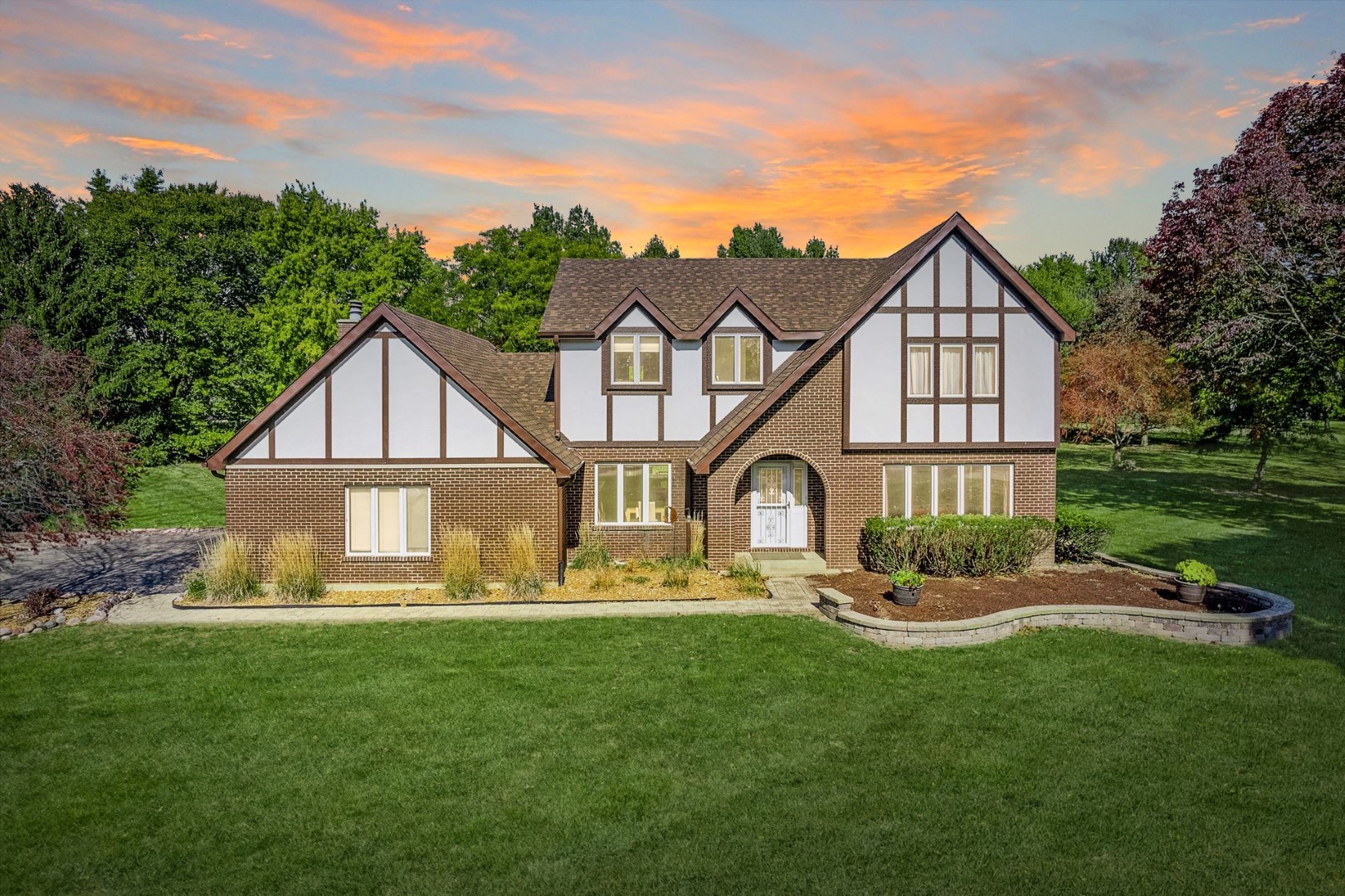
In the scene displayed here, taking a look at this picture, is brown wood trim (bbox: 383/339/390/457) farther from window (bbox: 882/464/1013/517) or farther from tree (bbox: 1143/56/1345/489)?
tree (bbox: 1143/56/1345/489)

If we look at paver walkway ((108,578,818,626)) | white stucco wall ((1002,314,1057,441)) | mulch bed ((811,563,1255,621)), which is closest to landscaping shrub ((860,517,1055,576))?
mulch bed ((811,563,1255,621))

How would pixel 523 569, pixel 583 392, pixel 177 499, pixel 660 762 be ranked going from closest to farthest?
pixel 660 762 < pixel 523 569 < pixel 583 392 < pixel 177 499

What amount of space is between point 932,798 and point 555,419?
13.6m

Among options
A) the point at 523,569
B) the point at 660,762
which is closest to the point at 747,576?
the point at 523,569

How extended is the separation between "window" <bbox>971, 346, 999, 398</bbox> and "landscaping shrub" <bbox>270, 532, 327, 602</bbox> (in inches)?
605

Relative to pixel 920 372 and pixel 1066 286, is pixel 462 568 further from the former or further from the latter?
pixel 1066 286

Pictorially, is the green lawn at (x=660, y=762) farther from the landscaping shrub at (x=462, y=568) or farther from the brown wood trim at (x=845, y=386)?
the brown wood trim at (x=845, y=386)

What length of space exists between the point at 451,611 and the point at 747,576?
6.22 meters

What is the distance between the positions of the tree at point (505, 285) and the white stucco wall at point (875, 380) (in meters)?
28.0

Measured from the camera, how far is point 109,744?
8609 mm

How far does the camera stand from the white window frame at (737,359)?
18.9 metres

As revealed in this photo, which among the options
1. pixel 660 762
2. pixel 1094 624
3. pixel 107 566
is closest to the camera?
pixel 660 762

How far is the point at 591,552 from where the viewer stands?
17953 millimetres

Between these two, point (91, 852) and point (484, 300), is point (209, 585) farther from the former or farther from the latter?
point (484, 300)
